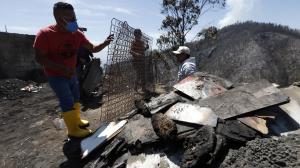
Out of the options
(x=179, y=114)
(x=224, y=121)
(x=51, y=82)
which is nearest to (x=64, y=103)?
(x=51, y=82)

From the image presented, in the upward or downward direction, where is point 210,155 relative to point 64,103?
downward

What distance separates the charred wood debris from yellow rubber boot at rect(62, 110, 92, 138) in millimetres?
518

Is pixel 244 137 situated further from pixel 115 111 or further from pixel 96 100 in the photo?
pixel 96 100

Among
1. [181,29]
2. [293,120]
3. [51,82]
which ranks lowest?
[293,120]

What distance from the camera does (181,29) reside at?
13.5 meters

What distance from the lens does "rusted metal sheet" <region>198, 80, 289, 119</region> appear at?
391 cm

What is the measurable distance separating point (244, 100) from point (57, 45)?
2.49m

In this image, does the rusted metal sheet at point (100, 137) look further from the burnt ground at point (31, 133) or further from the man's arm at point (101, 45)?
the man's arm at point (101, 45)

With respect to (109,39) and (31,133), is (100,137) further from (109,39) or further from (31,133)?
(31,133)

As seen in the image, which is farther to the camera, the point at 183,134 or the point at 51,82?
the point at 51,82

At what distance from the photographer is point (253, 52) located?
33875 mm

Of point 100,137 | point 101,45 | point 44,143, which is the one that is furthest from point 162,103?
point 44,143

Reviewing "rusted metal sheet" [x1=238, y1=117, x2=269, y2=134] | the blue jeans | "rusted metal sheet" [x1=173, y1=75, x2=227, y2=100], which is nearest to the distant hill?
"rusted metal sheet" [x1=173, y1=75, x2=227, y2=100]

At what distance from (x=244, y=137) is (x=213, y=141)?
0.45 m
